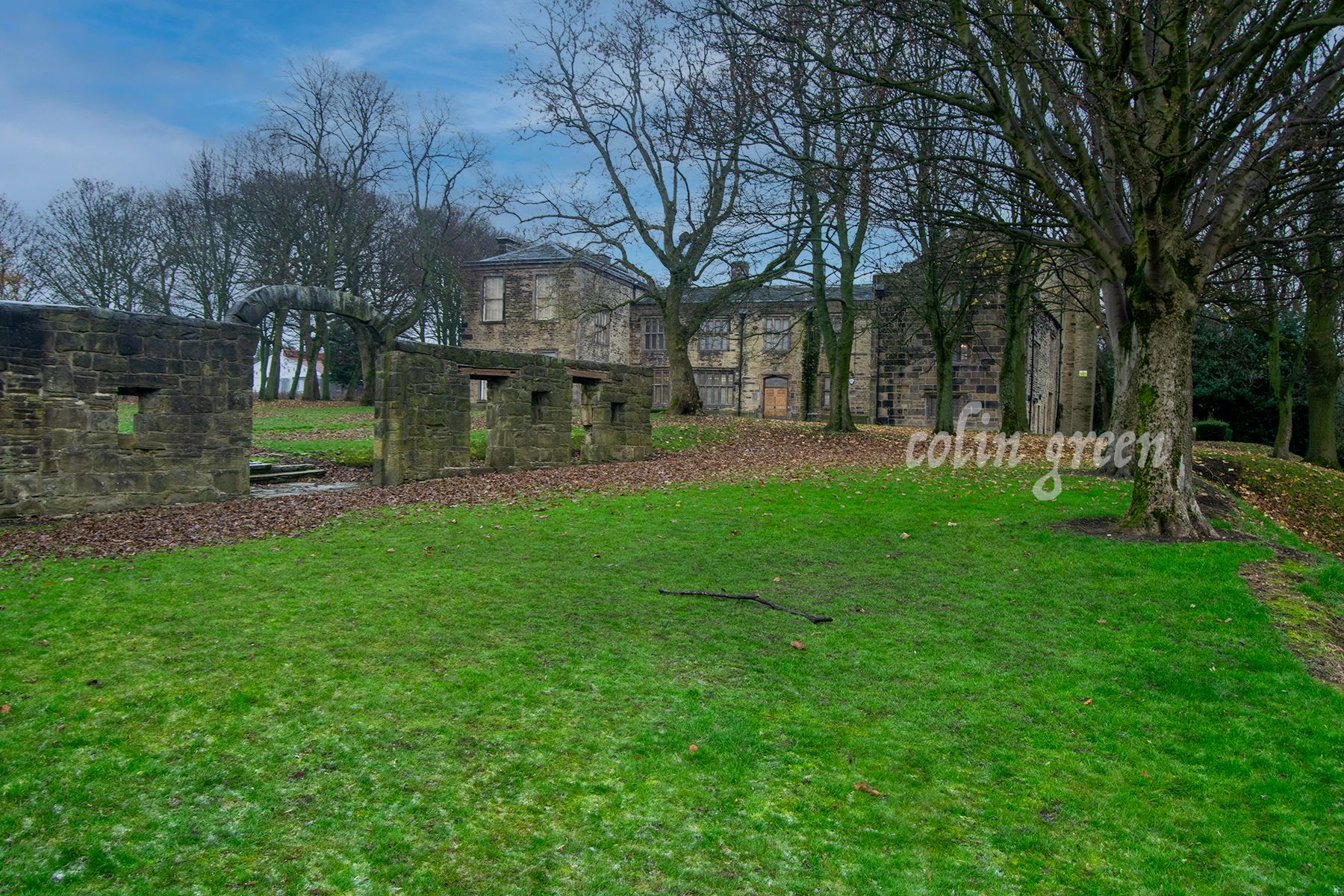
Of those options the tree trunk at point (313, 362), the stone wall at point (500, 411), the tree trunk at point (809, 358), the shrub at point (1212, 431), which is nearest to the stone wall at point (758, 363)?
the tree trunk at point (809, 358)

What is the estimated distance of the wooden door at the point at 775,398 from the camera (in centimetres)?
3912

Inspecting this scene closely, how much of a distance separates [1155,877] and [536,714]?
130 inches

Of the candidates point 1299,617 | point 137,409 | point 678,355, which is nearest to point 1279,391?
point 678,355

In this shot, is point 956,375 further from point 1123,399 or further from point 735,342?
point 1123,399

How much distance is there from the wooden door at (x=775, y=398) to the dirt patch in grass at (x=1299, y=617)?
30.2 metres

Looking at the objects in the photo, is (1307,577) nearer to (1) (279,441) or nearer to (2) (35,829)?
(2) (35,829)

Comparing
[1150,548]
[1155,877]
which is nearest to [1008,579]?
[1150,548]

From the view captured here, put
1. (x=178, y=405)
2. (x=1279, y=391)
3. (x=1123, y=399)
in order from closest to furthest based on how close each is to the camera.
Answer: (x=178, y=405) < (x=1123, y=399) < (x=1279, y=391)

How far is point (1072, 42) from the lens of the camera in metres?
8.66

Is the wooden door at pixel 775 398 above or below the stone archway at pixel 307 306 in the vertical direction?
below

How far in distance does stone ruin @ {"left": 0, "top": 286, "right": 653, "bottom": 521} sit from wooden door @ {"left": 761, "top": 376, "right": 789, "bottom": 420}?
2244 cm

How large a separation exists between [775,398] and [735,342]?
126 inches

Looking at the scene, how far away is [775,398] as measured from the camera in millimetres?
39344

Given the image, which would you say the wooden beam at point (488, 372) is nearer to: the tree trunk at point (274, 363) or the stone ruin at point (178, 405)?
the stone ruin at point (178, 405)
